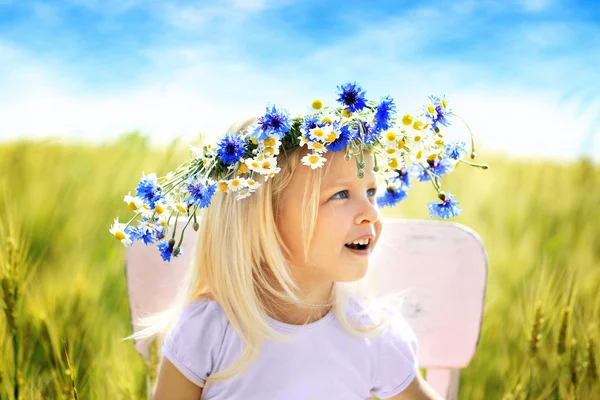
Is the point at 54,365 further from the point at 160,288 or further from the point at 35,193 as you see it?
the point at 35,193

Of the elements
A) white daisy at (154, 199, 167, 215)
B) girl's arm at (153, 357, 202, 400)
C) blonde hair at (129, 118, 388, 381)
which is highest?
white daisy at (154, 199, 167, 215)

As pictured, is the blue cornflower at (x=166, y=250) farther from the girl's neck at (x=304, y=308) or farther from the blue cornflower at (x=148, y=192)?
the girl's neck at (x=304, y=308)

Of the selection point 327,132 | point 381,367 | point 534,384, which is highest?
point 327,132

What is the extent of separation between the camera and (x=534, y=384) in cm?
177

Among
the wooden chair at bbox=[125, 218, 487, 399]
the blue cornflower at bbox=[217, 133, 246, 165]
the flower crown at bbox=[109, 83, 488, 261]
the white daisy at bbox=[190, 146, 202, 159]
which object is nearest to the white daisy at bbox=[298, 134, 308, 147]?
the flower crown at bbox=[109, 83, 488, 261]

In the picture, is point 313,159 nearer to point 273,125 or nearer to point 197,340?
point 273,125

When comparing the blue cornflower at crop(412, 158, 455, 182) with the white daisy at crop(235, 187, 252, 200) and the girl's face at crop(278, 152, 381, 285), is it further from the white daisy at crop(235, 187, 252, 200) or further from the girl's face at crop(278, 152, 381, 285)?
the white daisy at crop(235, 187, 252, 200)

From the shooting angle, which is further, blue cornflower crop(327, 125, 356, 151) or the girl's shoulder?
the girl's shoulder

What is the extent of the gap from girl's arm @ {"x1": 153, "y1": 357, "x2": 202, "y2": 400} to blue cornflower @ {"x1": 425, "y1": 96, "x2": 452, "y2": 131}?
2.38ft

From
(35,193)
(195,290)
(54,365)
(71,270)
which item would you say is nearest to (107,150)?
(35,193)

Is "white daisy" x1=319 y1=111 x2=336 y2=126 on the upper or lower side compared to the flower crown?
upper

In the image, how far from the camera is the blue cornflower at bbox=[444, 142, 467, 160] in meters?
1.37

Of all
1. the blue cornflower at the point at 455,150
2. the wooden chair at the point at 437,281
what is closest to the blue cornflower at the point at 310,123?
the blue cornflower at the point at 455,150

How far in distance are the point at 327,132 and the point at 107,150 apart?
241 centimetres
